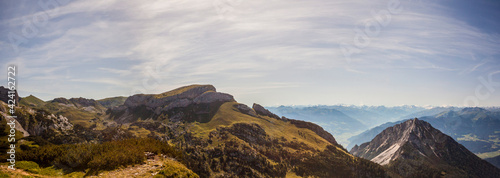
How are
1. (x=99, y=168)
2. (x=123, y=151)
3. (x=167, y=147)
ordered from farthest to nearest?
(x=167, y=147)
(x=123, y=151)
(x=99, y=168)

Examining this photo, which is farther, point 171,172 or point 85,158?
point 85,158

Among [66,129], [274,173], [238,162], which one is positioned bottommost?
[274,173]

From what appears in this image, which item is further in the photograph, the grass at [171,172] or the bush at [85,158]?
the bush at [85,158]

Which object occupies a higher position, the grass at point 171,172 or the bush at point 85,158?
the bush at point 85,158

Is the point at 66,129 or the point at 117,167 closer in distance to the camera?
the point at 117,167

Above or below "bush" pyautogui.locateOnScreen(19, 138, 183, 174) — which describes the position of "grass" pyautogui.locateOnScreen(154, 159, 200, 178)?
below

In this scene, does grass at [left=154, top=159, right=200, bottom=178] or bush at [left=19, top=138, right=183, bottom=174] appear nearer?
grass at [left=154, top=159, right=200, bottom=178]

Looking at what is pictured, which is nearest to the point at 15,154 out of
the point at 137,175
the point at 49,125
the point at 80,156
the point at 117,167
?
the point at 80,156

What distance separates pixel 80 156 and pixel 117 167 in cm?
553

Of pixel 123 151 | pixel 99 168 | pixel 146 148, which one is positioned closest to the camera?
pixel 99 168

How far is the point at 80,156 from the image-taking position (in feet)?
80.9

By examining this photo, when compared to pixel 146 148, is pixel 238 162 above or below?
below

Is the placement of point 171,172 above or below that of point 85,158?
below

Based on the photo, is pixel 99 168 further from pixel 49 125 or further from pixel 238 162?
pixel 49 125
